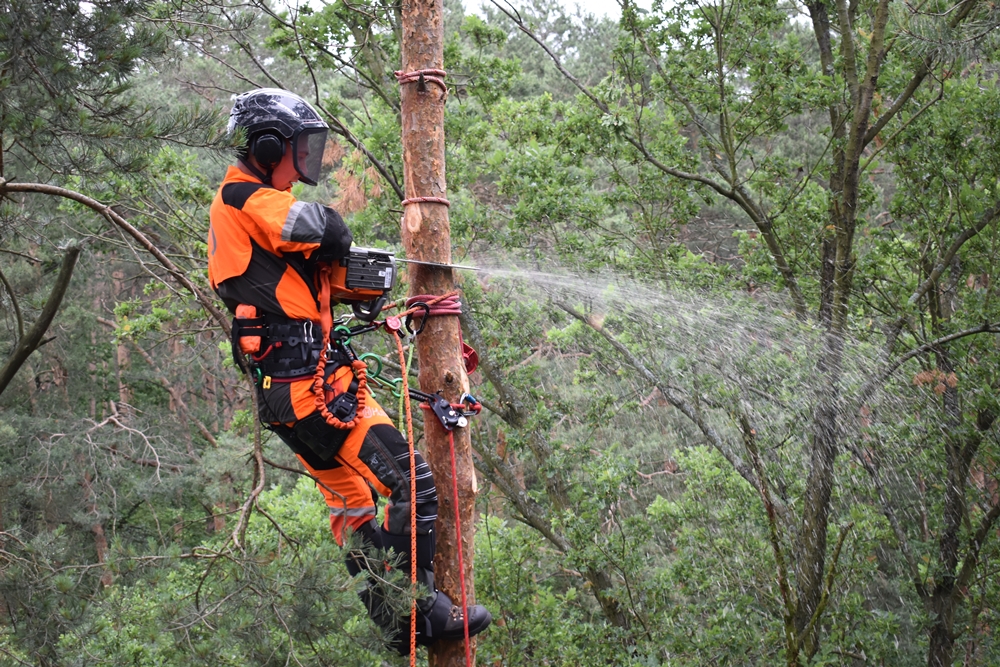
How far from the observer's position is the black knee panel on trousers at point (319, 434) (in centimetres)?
348

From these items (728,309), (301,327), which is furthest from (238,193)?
(728,309)

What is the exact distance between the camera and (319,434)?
3.50 meters

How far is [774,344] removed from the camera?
7.12 metres

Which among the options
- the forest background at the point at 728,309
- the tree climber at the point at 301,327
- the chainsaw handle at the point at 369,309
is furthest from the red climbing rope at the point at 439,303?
the forest background at the point at 728,309

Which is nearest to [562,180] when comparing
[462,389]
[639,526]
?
[639,526]

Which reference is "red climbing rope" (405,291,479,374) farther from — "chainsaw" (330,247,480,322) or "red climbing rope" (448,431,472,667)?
"red climbing rope" (448,431,472,667)

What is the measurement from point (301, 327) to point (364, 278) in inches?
13.7

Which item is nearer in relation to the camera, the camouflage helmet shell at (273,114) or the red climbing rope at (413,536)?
the red climbing rope at (413,536)

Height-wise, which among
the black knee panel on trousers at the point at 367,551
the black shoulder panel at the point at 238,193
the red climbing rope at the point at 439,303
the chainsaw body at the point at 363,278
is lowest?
the black knee panel on trousers at the point at 367,551

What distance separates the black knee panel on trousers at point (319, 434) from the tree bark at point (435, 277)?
1.41 feet

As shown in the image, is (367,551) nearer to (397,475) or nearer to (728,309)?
(397,475)

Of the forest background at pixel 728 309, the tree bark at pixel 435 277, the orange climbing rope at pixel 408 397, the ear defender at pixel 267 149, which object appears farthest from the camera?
the forest background at pixel 728 309

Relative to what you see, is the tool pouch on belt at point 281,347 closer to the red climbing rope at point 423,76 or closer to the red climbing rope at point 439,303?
the red climbing rope at point 439,303

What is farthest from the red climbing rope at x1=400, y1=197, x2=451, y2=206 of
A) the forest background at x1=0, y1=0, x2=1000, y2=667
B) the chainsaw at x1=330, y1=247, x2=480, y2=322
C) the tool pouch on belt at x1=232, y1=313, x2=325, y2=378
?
the forest background at x1=0, y1=0, x2=1000, y2=667
